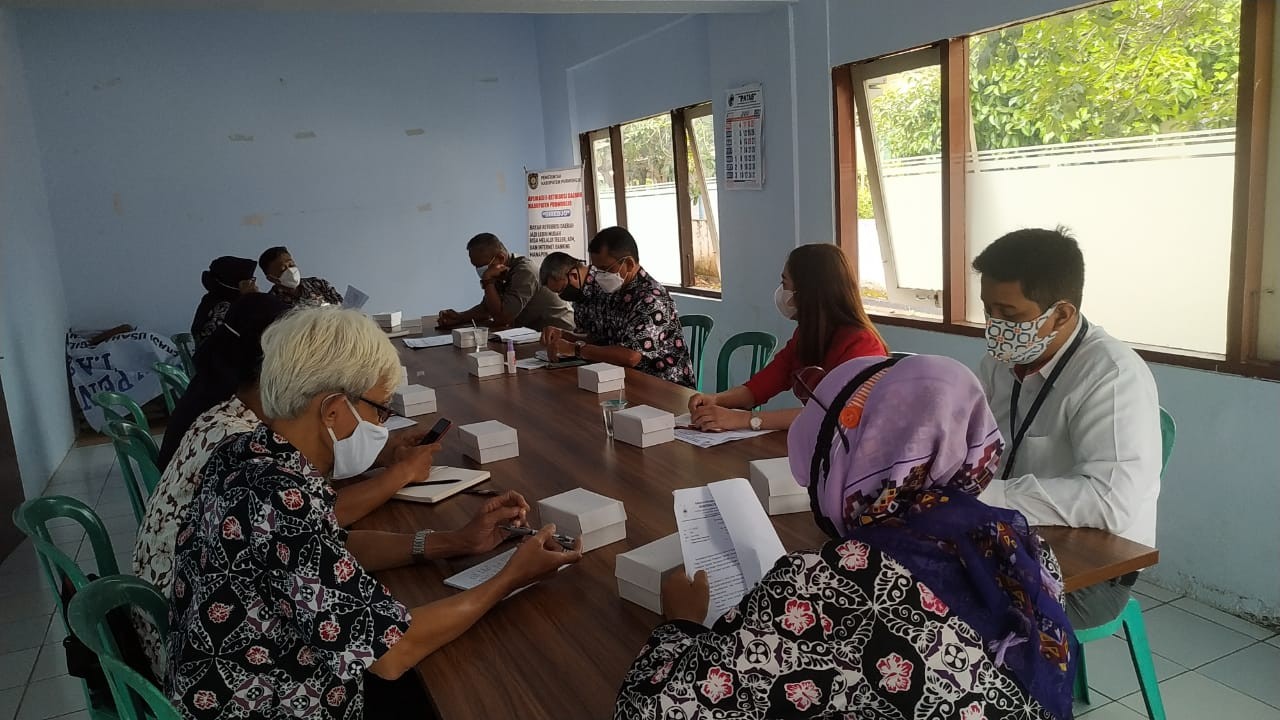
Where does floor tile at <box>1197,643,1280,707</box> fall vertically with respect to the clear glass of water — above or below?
below

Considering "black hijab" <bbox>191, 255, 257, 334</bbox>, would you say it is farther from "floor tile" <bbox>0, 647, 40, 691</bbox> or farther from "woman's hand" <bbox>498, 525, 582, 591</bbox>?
"woman's hand" <bbox>498, 525, 582, 591</bbox>

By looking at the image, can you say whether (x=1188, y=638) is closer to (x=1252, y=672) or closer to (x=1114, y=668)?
(x=1252, y=672)

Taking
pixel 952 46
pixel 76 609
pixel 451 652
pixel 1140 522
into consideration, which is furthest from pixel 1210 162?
pixel 76 609

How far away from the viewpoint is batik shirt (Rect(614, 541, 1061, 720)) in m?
1.08

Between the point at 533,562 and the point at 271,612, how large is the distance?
0.45m

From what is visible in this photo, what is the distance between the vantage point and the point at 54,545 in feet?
5.31

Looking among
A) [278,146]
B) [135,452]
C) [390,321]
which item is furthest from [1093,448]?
[278,146]

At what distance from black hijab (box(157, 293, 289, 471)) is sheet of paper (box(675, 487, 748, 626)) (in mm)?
1051

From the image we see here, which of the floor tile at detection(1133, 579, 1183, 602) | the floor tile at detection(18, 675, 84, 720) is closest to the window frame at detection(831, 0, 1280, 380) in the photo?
the floor tile at detection(1133, 579, 1183, 602)

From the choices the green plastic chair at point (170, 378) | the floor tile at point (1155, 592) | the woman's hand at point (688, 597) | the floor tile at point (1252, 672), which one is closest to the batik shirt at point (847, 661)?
the woman's hand at point (688, 597)

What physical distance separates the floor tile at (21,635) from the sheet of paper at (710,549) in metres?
2.86

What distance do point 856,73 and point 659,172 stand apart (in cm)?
243

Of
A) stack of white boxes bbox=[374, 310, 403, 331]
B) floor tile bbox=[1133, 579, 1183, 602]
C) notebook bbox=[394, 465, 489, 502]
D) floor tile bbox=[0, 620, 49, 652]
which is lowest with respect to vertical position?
floor tile bbox=[1133, 579, 1183, 602]

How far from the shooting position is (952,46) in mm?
3729
